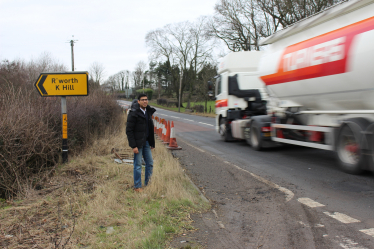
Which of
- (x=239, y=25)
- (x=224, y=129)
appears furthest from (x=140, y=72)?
(x=224, y=129)

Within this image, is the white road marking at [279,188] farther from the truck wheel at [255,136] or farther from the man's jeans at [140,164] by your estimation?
the truck wheel at [255,136]

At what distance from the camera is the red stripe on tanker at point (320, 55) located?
607 cm

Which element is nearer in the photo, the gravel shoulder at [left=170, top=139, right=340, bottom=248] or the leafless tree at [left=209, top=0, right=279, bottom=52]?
the gravel shoulder at [left=170, top=139, right=340, bottom=248]

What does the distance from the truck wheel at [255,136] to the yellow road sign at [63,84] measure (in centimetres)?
539

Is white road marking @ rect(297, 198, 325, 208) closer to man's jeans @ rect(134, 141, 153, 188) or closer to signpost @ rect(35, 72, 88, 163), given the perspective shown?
man's jeans @ rect(134, 141, 153, 188)

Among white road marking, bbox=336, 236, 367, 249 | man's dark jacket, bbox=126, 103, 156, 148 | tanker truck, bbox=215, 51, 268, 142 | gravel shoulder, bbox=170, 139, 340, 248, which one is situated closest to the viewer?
white road marking, bbox=336, 236, 367, 249

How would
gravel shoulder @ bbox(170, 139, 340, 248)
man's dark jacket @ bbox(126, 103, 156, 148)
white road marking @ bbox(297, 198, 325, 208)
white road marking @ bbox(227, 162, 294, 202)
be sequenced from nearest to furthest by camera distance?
1. gravel shoulder @ bbox(170, 139, 340, 248)
2. white road marking @ bbox(297, 198, 325, 208)
3. white road marking @ bbox(227, 162, 294, 202)
4. man's dark jacket @ bbox(126, 103, 156, 148)

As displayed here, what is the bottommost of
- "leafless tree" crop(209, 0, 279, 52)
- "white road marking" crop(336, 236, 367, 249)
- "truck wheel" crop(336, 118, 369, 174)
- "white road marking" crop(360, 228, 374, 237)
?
"white road marking" crop(336, 236, 367, 249)

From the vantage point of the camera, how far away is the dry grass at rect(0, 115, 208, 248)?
3.72m

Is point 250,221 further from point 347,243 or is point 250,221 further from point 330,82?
point 330,82

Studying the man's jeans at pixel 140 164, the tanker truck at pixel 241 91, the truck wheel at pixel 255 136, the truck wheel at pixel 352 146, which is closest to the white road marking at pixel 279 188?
the truck wheel at pixel 352 146

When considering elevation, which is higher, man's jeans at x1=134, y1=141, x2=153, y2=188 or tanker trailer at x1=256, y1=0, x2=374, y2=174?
tanker trailer at x1=256, y1=0, x2=374, y2=174

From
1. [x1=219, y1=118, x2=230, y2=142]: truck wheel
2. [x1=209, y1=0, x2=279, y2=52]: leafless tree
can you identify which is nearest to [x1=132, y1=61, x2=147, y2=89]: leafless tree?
[x1=209, y1=0, x2=279, y2=52]: leafless tree

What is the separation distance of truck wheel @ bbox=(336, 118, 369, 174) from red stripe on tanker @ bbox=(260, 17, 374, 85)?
3.57 ft
